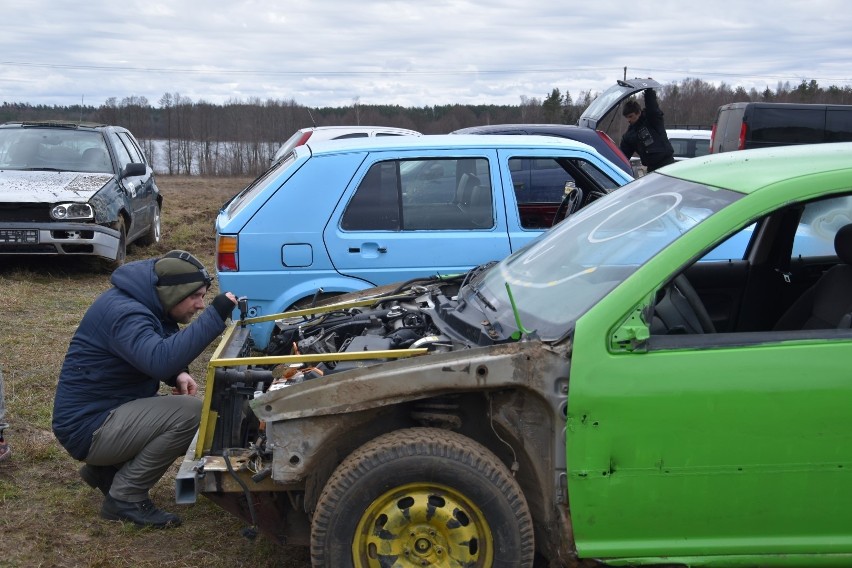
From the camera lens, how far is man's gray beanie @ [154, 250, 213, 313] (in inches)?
166

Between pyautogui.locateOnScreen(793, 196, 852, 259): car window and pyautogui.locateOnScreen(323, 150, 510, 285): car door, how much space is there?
1907 millimetres

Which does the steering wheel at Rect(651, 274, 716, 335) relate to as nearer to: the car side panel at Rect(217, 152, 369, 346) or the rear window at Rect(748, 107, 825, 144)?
the car side panel at Rect(217, 152, 369, 346)

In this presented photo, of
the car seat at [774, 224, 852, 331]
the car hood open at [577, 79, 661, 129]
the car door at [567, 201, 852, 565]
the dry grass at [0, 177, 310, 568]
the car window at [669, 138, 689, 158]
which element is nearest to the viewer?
the car door at [567, 201, 852, 565]

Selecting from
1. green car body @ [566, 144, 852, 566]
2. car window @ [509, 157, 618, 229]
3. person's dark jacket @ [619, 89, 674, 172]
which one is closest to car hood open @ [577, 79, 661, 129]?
person's dark jacket @ [619, 89, 674, 172]

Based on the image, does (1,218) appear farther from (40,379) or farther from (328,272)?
(328,272)

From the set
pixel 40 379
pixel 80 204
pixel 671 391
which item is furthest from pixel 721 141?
pixel 671 391

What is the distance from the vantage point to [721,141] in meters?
13.8

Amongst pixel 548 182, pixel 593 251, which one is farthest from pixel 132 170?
pixel 593 251

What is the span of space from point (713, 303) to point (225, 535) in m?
2.67

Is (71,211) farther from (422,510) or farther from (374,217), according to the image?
(422,510)

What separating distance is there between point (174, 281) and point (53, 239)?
6.35 m

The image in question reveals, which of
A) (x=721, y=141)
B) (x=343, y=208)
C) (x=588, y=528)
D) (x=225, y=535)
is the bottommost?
(x=225, y=535)

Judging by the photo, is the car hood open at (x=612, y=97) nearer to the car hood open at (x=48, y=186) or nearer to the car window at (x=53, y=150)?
the car hood open at (x=48, y=186)

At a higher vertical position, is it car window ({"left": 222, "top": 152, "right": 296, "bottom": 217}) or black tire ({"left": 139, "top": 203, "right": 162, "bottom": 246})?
car window ({"left": 222, "top": 152, "right": 296, "bottom": 217})
